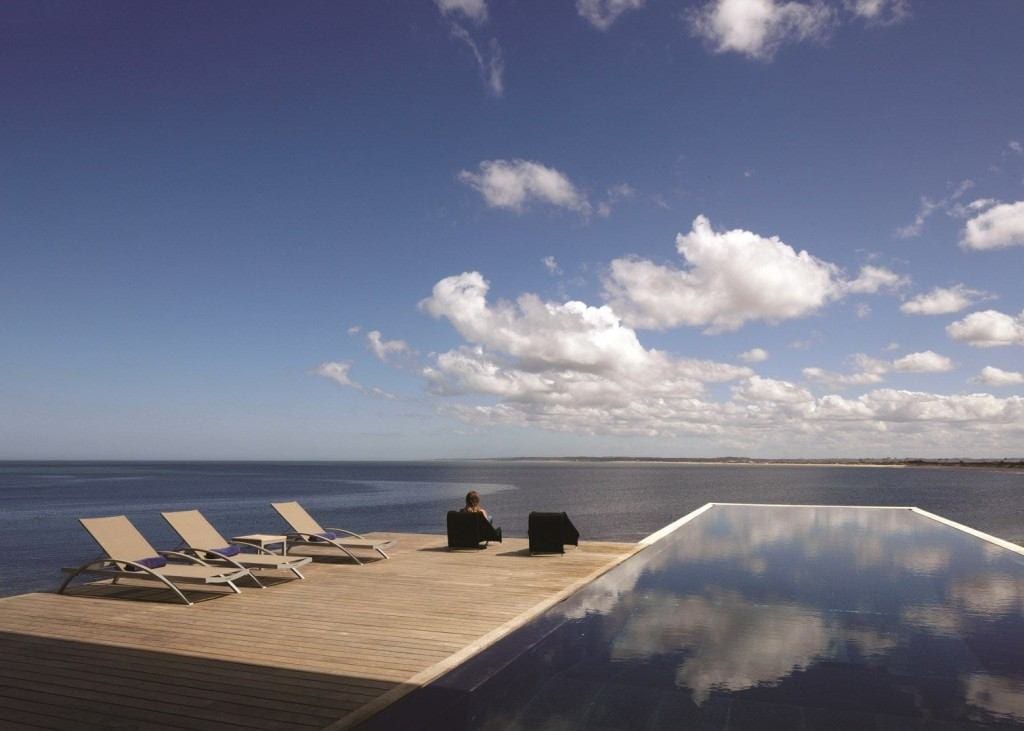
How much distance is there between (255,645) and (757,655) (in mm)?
4171

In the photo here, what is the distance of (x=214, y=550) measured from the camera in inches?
352

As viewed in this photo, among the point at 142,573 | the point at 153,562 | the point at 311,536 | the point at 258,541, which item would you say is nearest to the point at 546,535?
the point at 311,536

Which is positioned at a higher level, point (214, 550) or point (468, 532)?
point (214, 550)

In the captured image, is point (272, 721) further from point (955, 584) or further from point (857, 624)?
point (955, 584)

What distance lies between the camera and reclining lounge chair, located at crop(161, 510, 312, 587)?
8.77m

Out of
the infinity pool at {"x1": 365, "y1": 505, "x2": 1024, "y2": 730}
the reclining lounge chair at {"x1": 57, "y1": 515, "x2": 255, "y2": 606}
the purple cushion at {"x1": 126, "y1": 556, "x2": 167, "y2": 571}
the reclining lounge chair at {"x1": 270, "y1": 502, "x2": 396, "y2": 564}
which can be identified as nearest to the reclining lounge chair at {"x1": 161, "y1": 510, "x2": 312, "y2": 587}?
the reclining lounge chair at {"x1": 57, "y1": 515, "x2": 255, "y2": 606}

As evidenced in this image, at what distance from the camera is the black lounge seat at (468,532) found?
11992mm

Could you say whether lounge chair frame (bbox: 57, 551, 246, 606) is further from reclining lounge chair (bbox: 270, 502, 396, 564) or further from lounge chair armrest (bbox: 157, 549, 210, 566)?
reclining lounge chair (bbox: 270, 502, 396, 564)

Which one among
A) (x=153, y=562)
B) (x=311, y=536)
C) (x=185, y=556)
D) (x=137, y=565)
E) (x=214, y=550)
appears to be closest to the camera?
(x=137, y=565)

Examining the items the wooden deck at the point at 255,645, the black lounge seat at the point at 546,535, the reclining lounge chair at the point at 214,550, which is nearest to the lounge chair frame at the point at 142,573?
the wooden deck at the point at 255,645

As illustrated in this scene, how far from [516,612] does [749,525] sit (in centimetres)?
1071

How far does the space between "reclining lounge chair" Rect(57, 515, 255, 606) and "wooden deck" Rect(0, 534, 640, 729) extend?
0.84 feet

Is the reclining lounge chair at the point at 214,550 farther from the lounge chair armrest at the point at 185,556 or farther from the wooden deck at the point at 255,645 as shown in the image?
the wooden deck at the point at 255,645

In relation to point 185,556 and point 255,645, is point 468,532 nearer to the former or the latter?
point 185,556
